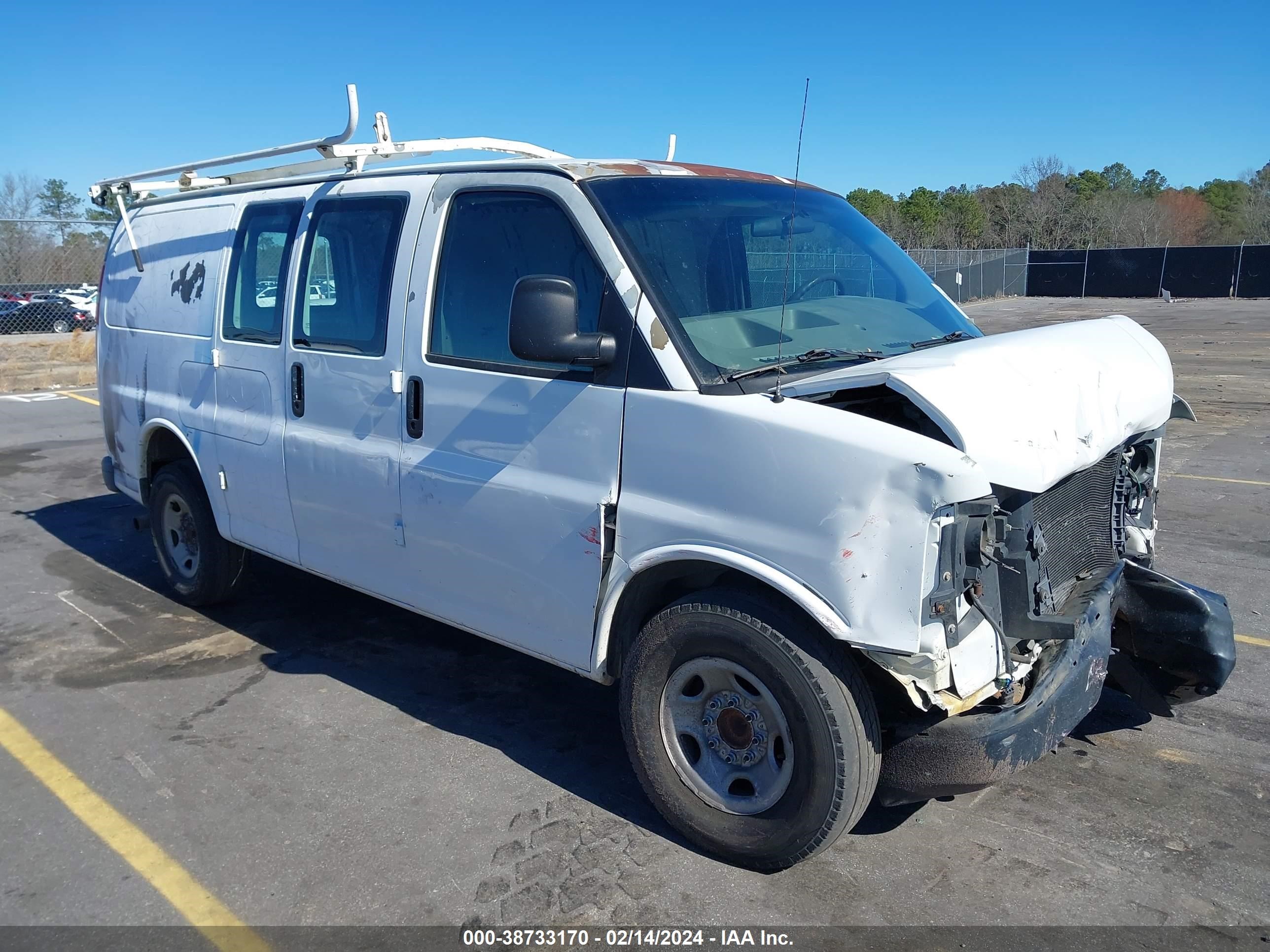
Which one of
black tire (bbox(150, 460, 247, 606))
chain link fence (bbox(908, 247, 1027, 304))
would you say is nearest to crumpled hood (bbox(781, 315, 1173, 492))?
black tire (bbox(150, 460, 247, 606))

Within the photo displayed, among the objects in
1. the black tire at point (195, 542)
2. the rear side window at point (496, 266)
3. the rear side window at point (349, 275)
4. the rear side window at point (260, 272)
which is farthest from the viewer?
the black tire at point (195, 542)

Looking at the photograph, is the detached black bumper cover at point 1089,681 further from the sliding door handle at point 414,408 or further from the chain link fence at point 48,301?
the chain link fence at point 48,301

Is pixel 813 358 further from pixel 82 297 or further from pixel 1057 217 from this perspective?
pixel 1057 217

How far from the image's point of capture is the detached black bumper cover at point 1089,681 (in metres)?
3.05

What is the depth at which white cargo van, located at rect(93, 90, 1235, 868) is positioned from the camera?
116 inches

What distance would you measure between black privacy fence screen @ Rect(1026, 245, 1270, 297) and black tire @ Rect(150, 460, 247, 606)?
43954mm

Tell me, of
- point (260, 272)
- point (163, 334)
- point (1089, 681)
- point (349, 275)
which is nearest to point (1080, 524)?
point (1089, 681)

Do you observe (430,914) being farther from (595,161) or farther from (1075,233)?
(1075,233)

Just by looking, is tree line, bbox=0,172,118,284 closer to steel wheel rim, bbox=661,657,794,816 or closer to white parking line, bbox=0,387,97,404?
white parking line, bbox=0,387,97,404

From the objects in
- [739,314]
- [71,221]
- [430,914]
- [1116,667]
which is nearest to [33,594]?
[430,914]

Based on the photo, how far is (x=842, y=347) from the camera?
11.9ft

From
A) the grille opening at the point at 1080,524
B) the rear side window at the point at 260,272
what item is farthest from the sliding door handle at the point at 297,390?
the grille opening at the point at 1080,524

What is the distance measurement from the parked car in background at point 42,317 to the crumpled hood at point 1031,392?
22.6 metres

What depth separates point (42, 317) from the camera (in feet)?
76.5
